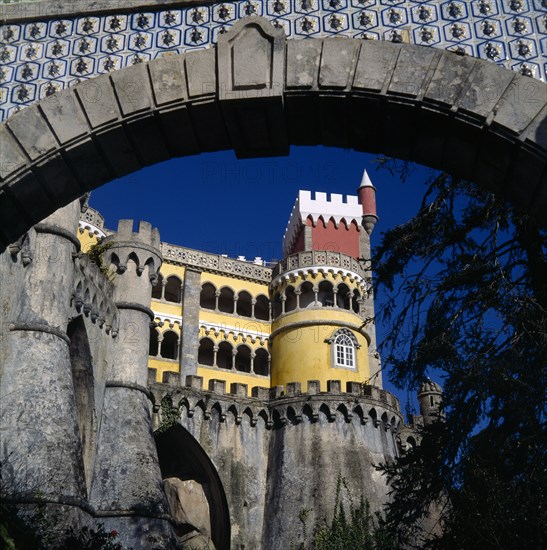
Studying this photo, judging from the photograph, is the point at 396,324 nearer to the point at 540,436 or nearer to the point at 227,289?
the point at 540,436

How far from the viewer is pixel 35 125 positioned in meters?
6.06

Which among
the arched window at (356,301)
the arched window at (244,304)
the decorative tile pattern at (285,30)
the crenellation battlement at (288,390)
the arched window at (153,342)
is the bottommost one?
the decorative tile pattern at (285,30)

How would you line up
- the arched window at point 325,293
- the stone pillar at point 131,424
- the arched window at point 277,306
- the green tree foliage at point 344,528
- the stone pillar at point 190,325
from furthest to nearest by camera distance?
1. the arched window at point 277,306
2. the stone pillar at point 190,325
3. the arched window at point 325,293
4. the green tree foliage at point 344,528
5. the stone pillar at point 131,424

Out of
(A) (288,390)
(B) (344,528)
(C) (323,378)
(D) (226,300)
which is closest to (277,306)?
(D) (226,300)

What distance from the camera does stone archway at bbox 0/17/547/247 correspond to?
5.74 m

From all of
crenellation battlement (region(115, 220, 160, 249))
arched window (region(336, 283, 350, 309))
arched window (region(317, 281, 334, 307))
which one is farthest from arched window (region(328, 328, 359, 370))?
crenellation battlement (region(115, 220, 160, 249))

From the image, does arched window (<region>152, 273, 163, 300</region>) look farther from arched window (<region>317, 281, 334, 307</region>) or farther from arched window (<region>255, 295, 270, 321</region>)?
arched window (<region>317, 281, 334, 307</region>)

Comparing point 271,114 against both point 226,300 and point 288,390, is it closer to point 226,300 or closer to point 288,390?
point 288,390

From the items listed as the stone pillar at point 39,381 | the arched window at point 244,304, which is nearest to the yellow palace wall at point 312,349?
the arched window at point 244,304

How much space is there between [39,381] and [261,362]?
2376 centimetres

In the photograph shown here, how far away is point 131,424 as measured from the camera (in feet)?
70.1

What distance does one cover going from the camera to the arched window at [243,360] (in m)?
38.9

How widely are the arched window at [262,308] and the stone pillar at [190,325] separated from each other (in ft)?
10.8

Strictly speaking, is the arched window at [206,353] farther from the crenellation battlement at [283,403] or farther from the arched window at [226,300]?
the crenellation battlement at [283,403]
